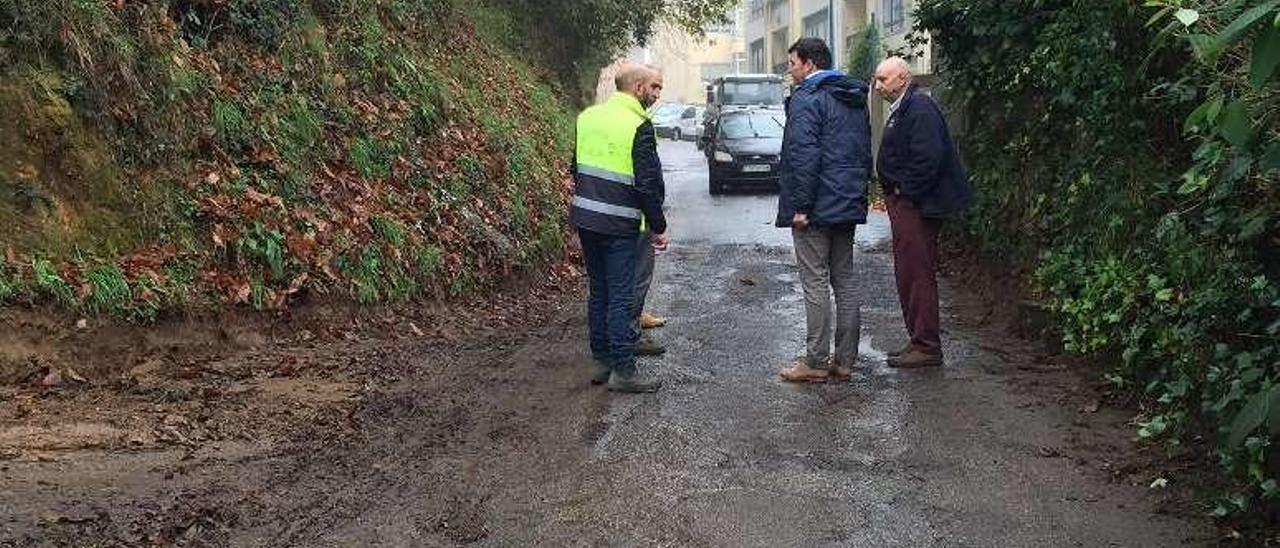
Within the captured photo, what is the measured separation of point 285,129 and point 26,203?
2.45m

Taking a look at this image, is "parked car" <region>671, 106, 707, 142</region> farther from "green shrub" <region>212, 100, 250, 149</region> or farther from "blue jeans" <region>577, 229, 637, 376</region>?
"blue jeans" <region>577, 229, 637, 376</region>

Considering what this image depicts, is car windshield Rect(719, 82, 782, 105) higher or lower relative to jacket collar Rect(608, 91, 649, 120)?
lower

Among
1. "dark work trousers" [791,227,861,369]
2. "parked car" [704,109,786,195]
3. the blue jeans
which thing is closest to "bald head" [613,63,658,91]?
the blue jeans

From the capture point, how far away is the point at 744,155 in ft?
74.8

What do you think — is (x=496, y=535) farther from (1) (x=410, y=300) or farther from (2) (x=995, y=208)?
(2) (x=995, y=208)

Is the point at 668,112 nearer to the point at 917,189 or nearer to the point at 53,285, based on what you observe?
the point at 917,189

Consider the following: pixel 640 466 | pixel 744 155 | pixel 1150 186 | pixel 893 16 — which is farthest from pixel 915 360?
pixel 893 16

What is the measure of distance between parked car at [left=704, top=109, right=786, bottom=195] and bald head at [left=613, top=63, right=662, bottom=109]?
Result: 15.8 m

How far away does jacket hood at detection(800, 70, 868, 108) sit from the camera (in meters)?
6.88

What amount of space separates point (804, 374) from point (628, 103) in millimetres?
1889

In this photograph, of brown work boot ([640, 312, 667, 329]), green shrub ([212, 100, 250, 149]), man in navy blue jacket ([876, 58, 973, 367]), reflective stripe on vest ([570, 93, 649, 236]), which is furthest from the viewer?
brown work boot ([640, 312, 667, 329])

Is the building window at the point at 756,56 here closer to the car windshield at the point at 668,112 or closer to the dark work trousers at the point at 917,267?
the car windshield at the point at 668,112

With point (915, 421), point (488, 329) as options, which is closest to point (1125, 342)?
point (915, 421)

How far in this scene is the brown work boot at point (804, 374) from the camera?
6.98 meters
